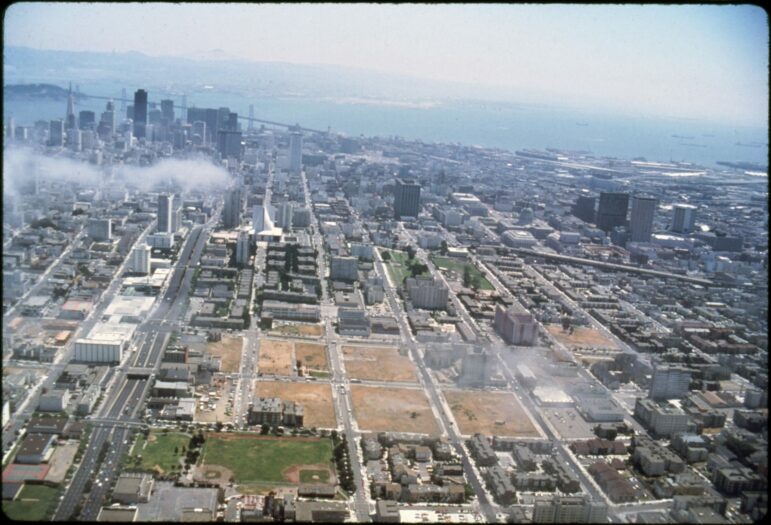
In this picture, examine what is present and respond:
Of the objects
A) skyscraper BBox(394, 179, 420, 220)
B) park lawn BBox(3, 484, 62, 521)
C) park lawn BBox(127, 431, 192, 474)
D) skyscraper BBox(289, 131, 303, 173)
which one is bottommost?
park lawn BBox(3, 484, 62, 521)

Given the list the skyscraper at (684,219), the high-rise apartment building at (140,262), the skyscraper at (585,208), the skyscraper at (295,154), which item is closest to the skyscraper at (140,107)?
the skyscraper at (295,154)

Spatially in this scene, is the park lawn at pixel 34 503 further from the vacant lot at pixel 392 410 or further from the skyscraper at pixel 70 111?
the skyscraper at pixel 70 111

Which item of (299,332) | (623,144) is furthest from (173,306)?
(623,144)

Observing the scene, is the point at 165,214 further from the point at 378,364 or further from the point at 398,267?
the point at 378,364

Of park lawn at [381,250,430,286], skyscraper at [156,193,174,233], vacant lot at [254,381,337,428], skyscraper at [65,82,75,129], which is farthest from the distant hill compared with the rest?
vacant lot at [254,381,337,428]

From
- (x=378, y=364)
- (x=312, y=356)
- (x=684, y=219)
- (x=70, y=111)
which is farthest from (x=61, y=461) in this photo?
(x=70, y=111)

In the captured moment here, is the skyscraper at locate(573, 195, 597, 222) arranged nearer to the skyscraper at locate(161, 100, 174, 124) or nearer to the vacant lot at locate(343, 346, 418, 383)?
the vacant lot at locate(343, 346, 418, 383)
